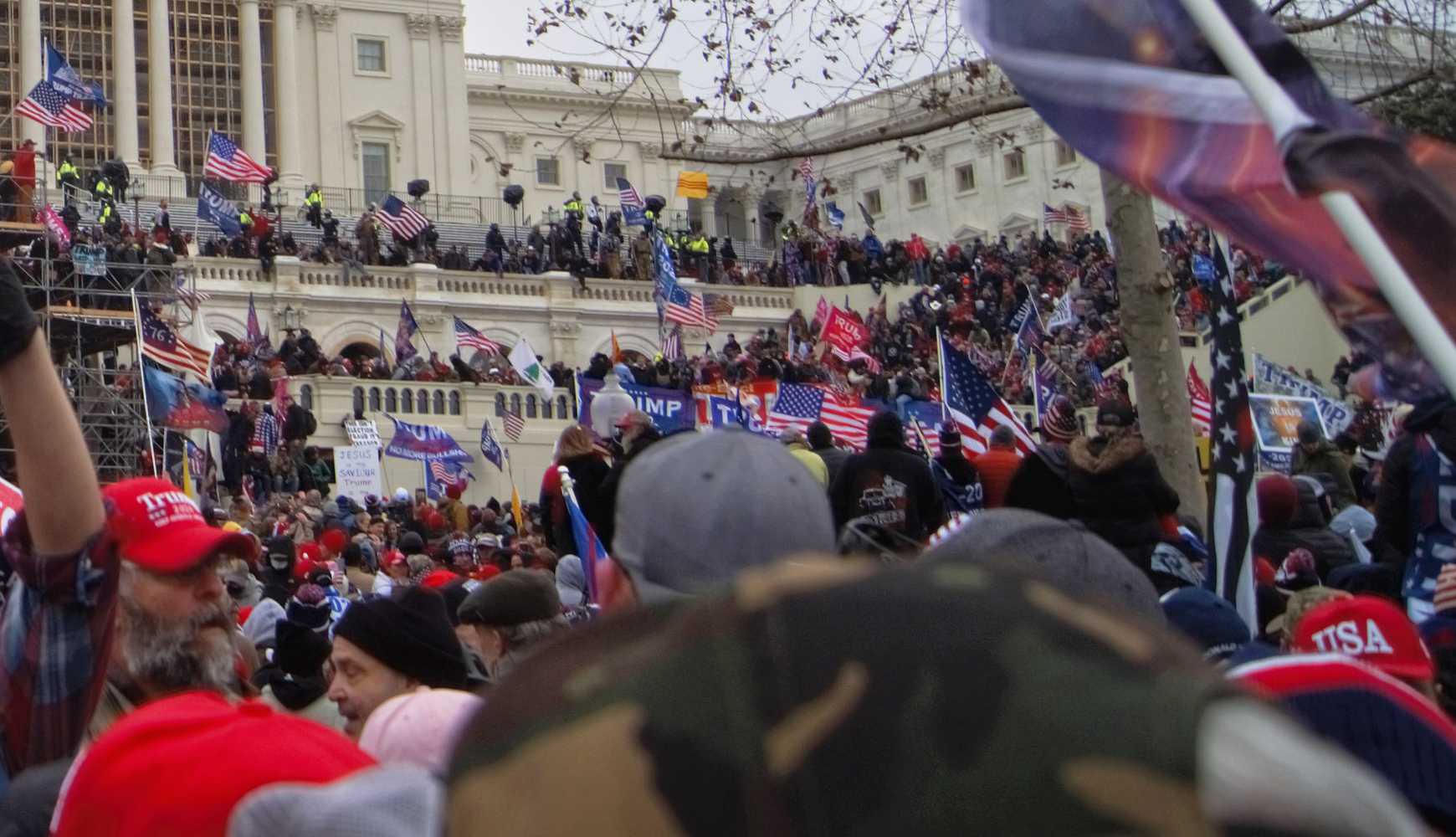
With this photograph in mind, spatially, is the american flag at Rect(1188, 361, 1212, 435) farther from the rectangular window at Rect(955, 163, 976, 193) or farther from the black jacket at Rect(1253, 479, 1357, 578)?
the rectangular window at Rect(955, 163, 976, 193)

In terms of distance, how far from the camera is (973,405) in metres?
13.0

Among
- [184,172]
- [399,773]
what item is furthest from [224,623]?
[184,172]

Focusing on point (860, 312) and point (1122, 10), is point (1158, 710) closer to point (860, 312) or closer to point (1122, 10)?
point (1122, 10)

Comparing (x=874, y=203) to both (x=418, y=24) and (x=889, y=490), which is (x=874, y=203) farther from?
(x=889, y=490)

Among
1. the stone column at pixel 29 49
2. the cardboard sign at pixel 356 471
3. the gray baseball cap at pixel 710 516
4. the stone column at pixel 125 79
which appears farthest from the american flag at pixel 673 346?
the gray baseball cap at pixel 710 516

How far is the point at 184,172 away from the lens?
194 ft

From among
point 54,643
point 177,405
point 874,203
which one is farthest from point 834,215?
point 54,643

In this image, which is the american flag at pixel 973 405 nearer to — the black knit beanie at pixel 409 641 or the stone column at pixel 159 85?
the black knit beanie at pixel 409 641

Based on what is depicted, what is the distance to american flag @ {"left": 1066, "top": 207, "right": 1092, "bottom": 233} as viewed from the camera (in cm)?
5095

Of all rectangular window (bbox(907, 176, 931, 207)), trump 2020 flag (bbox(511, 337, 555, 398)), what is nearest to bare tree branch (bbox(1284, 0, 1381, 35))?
trump 2020 flag (bbox(511, 337, 555, 398))

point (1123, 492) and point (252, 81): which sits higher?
point (252, 81)

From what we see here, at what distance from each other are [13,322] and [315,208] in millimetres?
45341

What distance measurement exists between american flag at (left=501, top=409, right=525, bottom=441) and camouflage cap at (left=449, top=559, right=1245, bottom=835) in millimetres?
33450

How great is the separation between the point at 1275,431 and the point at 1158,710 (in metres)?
19.5
